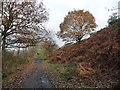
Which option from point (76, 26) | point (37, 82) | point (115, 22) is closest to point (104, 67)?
point (37, 82)

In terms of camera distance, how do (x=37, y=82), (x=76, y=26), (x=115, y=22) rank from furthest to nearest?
(x=76, y=26), (x=115, y=22), (x=37, y=82)

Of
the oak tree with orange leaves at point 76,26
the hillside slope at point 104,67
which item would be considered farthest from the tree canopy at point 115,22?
the oak tree with orange leaves at point 76,26

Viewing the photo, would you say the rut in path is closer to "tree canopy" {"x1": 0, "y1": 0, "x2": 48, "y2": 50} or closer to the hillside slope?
the hillside slope

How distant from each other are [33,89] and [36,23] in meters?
17.2

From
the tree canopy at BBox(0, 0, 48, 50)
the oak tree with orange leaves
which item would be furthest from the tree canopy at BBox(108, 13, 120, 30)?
the oak tree with orange leaves

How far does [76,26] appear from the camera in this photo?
55.6 m

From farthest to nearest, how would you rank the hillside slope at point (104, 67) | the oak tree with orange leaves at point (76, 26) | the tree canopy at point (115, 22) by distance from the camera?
the oak tree with orange leaves at point (76, 26)
the tree canopy at point (115, 22)
the hillside slope at point (104, 67)

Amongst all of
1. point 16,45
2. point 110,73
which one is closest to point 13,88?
point 110,73

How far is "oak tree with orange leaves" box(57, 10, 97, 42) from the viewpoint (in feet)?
181

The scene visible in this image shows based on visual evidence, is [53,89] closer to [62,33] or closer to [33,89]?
[33,89]

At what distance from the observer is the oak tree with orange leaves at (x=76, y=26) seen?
5509cm

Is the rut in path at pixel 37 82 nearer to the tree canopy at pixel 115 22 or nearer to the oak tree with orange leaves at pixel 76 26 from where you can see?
the tree canopy at pixel 115 22

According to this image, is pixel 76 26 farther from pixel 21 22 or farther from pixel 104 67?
pixel 104 67

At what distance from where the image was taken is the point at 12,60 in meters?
23.6
